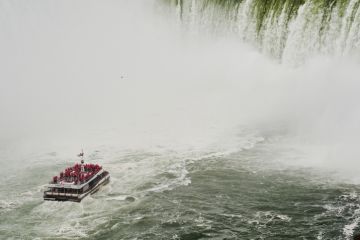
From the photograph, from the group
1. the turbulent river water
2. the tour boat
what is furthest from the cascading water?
the tour boat

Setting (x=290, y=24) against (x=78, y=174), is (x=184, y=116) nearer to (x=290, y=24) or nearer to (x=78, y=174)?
(x=290, y=24)

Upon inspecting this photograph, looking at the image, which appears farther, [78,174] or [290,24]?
[290,24]

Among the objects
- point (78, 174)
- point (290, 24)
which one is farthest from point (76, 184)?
point (290, 24)

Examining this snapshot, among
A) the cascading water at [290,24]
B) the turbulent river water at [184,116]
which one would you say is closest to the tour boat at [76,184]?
the turbulent river water at [184,116]

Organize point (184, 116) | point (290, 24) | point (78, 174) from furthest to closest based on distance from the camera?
point (184, 116) < point (290, 24) < point (78, 174)

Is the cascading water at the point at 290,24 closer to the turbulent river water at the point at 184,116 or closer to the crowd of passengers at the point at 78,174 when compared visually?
the turbulent river water at the point at 184,116

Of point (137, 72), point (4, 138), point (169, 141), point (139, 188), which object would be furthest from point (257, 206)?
point (137, 72)
